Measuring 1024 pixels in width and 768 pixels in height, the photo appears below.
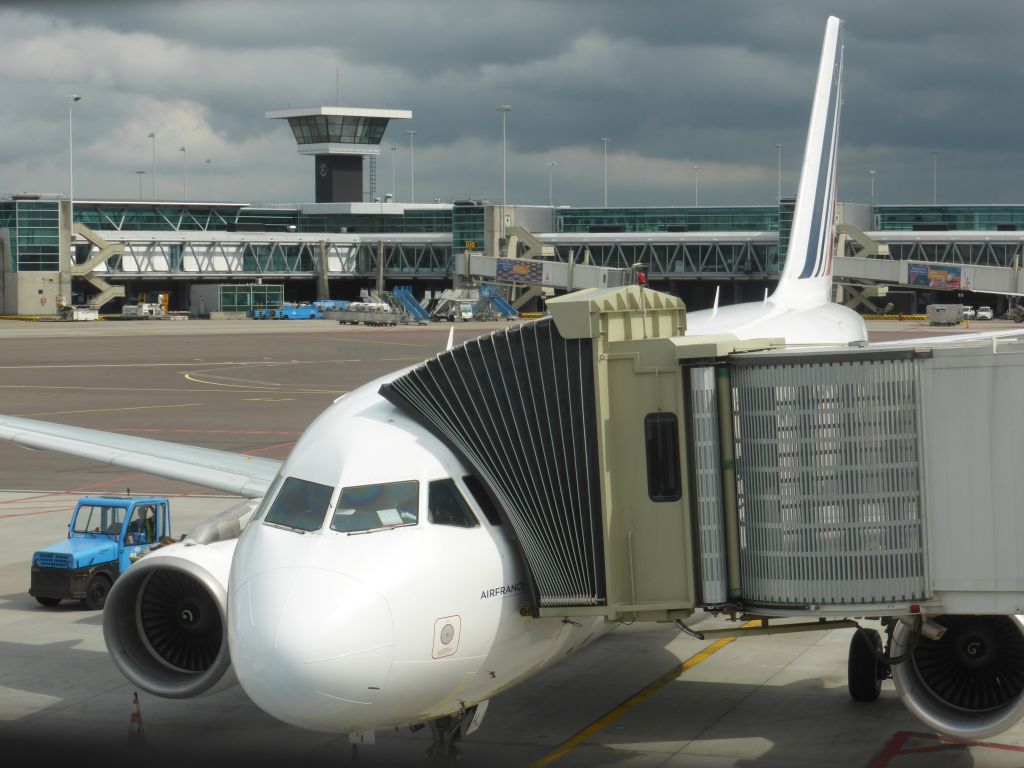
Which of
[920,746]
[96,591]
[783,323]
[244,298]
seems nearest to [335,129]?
[244,298]

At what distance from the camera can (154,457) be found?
955 inches

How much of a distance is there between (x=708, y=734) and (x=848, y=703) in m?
2.56

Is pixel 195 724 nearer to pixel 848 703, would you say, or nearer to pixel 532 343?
pixel 532 343

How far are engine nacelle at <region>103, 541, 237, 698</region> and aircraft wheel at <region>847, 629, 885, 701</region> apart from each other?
8.53 m

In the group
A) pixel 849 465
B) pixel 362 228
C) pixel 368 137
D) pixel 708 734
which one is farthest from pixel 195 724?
pixel 368 137

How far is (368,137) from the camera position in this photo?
642 ft

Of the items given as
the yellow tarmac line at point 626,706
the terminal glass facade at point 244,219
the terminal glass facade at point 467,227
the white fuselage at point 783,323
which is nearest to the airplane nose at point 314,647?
the yellow tarmac line at point 626,706

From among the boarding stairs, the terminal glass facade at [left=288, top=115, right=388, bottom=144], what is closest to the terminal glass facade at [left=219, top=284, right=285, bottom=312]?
the boarding stairs

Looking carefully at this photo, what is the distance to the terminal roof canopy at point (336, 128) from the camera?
192m

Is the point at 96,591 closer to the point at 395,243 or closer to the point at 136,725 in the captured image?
the point at 136,725

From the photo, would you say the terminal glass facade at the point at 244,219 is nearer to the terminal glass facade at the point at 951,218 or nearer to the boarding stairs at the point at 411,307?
the boarding stairs at the point at 411,307

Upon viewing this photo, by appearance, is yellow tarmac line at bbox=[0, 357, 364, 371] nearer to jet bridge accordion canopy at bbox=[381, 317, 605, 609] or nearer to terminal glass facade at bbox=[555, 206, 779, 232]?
jet bridge accordion canopy at bbox=[381, 317, 605, 609]

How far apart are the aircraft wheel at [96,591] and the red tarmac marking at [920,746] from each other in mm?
14539

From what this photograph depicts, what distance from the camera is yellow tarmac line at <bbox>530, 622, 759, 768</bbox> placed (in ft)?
52.1
